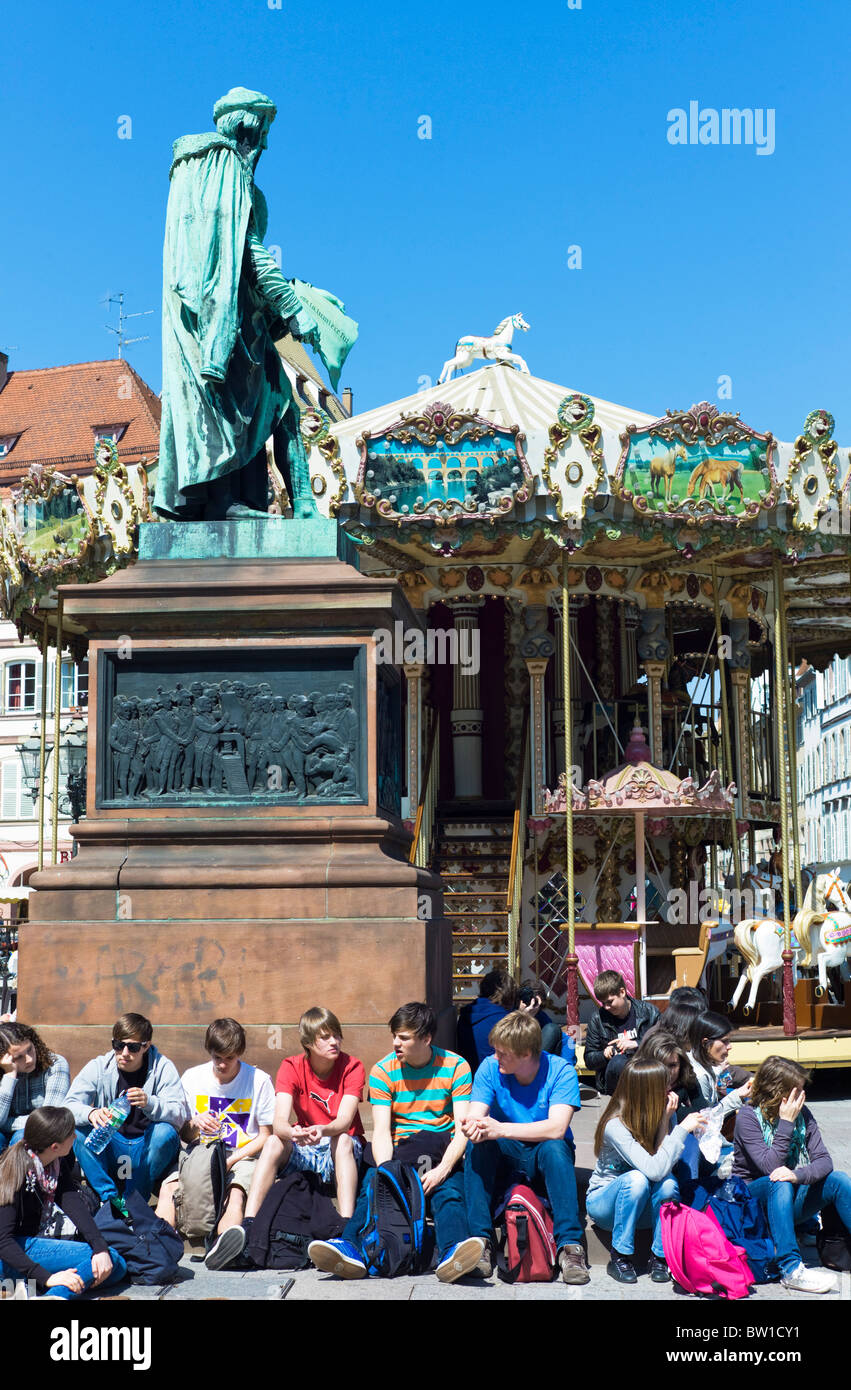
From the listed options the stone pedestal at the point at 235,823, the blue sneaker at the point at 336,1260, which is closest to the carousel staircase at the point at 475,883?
the stone pedestal at the point at 235,823

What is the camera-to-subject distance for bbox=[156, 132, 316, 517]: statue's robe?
26.5 feet

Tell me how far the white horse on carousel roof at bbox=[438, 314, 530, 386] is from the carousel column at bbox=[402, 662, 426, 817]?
5.43 metres

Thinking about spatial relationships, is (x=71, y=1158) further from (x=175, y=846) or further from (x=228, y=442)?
(x=228, y=442)

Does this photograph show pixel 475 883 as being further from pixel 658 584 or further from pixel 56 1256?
pixel 56 1256

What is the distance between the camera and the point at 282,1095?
20.0 feet

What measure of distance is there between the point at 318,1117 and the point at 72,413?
44663 mm

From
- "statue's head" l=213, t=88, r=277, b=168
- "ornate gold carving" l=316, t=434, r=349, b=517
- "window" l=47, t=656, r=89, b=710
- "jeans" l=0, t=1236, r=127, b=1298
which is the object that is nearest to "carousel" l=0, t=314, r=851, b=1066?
"ornate gold carving" l=316, t=434, r=349, b=517

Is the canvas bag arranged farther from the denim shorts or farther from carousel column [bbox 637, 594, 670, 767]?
carousel column [bbox 637, 594, 670, 767]

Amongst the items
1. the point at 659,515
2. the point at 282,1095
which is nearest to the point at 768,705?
the point at 659,515

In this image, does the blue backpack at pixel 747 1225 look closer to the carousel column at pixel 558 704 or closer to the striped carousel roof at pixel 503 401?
the striped carousel roof at pixel 503 401

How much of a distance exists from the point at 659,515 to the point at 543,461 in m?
1.33

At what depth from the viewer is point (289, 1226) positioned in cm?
584

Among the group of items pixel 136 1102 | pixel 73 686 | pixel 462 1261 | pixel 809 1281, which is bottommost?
pixel 809 1281

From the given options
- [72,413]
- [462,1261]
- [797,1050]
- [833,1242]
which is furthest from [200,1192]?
[72,413]
